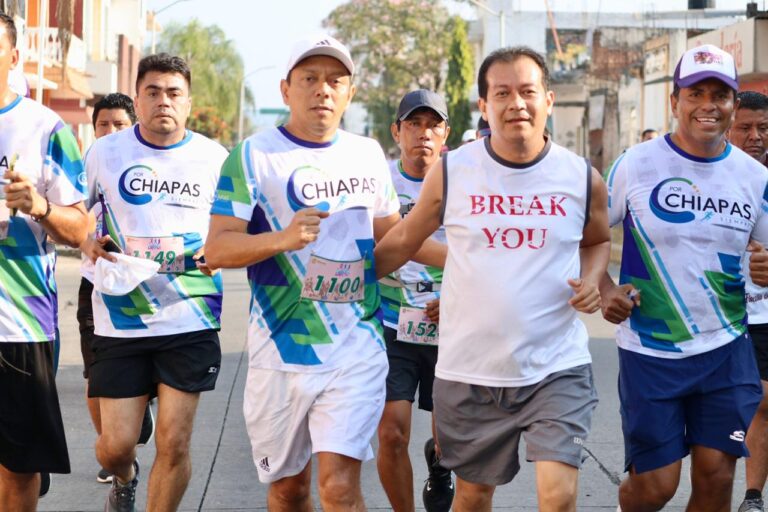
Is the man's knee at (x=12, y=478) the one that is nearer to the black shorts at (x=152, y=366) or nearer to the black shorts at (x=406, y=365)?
the black shorts at (x=152, y=366)

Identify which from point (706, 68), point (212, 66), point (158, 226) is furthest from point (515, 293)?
point (212, 66)

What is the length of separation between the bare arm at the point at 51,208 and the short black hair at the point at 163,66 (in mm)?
1378

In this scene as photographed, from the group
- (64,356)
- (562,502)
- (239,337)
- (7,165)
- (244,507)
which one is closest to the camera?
(562,502)

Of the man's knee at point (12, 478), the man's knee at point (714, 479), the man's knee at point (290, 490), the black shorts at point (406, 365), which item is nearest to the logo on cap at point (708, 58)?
the man's knee at point (714, 479)

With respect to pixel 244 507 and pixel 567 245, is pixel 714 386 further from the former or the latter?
pixel 244 507

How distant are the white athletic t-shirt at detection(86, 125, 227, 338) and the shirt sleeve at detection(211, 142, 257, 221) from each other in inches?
49.6

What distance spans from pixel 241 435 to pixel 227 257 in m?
4.11

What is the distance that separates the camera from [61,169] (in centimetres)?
528

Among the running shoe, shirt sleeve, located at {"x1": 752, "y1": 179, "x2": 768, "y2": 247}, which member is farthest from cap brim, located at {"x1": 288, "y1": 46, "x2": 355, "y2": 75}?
the running shoe

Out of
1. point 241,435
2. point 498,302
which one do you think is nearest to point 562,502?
point 498,302

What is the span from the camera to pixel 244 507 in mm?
6996

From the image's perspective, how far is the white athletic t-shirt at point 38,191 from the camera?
5211 mm

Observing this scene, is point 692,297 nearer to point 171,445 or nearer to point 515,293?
point 515,293

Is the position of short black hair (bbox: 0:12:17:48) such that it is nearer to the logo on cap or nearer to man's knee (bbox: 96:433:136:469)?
man's knee (bbox: 96:433:136:469)
